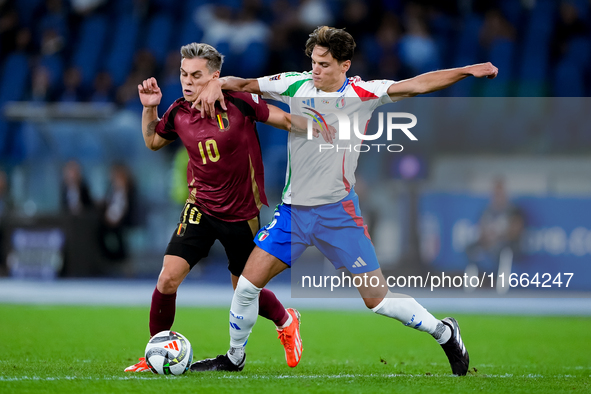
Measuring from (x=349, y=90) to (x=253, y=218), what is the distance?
1206mm

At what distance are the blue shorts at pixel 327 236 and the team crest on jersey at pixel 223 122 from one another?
784 millimetres

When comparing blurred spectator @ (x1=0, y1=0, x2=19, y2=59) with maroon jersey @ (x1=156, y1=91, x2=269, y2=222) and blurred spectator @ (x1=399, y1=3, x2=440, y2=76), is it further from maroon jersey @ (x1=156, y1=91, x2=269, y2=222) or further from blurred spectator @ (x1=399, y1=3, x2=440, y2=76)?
maroon jersey @ (x1=156, y1=91, x2=269, y2=222)

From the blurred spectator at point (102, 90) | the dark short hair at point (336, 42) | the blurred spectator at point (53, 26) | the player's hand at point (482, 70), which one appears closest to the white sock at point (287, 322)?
the dark short hair at point (336, 42)

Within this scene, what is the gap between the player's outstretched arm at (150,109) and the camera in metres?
5.51

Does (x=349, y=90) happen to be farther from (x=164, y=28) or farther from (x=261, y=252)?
(x=164, y=28)

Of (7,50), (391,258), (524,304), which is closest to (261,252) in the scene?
(391,258)

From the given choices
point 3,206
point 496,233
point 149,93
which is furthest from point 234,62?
point 149,93

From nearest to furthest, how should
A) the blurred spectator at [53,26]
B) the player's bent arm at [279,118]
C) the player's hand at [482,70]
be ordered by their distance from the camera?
the player's hand at [482,70] < the player's bent arm at [279,118] < the blurred spectator at [53,26]

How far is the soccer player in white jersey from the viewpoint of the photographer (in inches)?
206

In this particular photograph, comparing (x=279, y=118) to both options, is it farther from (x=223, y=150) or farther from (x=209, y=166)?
(x=209, y=166)

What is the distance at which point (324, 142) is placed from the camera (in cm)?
542

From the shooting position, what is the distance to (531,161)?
11227 mm

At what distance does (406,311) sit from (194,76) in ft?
7.50

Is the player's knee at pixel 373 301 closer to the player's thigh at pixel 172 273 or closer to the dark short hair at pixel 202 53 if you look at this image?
the player's thigh at pixel 172 273
